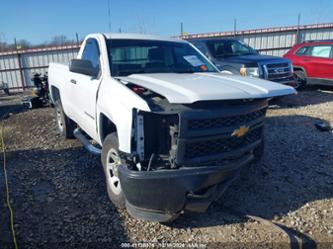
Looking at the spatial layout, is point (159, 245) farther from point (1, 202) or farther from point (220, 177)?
point (1, 202)

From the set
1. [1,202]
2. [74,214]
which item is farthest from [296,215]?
[1,202]

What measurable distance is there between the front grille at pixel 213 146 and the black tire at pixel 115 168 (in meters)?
0.90

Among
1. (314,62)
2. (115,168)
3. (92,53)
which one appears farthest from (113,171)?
(314,62)

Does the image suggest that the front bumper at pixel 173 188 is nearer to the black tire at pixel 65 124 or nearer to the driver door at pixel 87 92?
the driver door at pixel 87 92

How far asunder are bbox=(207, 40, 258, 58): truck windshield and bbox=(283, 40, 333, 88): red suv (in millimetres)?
2253

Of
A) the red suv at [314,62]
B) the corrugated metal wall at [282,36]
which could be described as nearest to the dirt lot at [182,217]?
the red suv at [314,62]

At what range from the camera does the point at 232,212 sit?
346 cm

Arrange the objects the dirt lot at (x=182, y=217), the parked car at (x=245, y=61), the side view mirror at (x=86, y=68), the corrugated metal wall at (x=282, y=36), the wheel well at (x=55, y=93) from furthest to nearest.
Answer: the corrugated metal wall at (x=282, y=36)
the parked car at (x=245, y=61)
the wheel well at (x=55, y=93)
the side view mirror at (x=86, y=68)
the dirt lot at (x=182, y=217)

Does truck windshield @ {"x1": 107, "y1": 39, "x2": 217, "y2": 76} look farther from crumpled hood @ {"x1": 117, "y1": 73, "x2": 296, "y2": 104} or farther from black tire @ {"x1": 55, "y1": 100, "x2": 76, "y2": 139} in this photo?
black tire @ {"x1": 55, "y1": 100, "x2": 76, "y2": 139}

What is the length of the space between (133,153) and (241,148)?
3.61 feet

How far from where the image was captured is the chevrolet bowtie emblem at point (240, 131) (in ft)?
9.74

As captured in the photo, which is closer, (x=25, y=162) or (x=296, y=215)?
(x=296, y=215)

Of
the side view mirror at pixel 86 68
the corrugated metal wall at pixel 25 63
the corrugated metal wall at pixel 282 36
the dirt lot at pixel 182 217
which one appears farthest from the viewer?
the corrugated metal wall at pixel 282 36

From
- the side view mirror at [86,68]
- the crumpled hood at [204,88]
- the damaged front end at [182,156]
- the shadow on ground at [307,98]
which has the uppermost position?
the side view mirror at [86,68]
